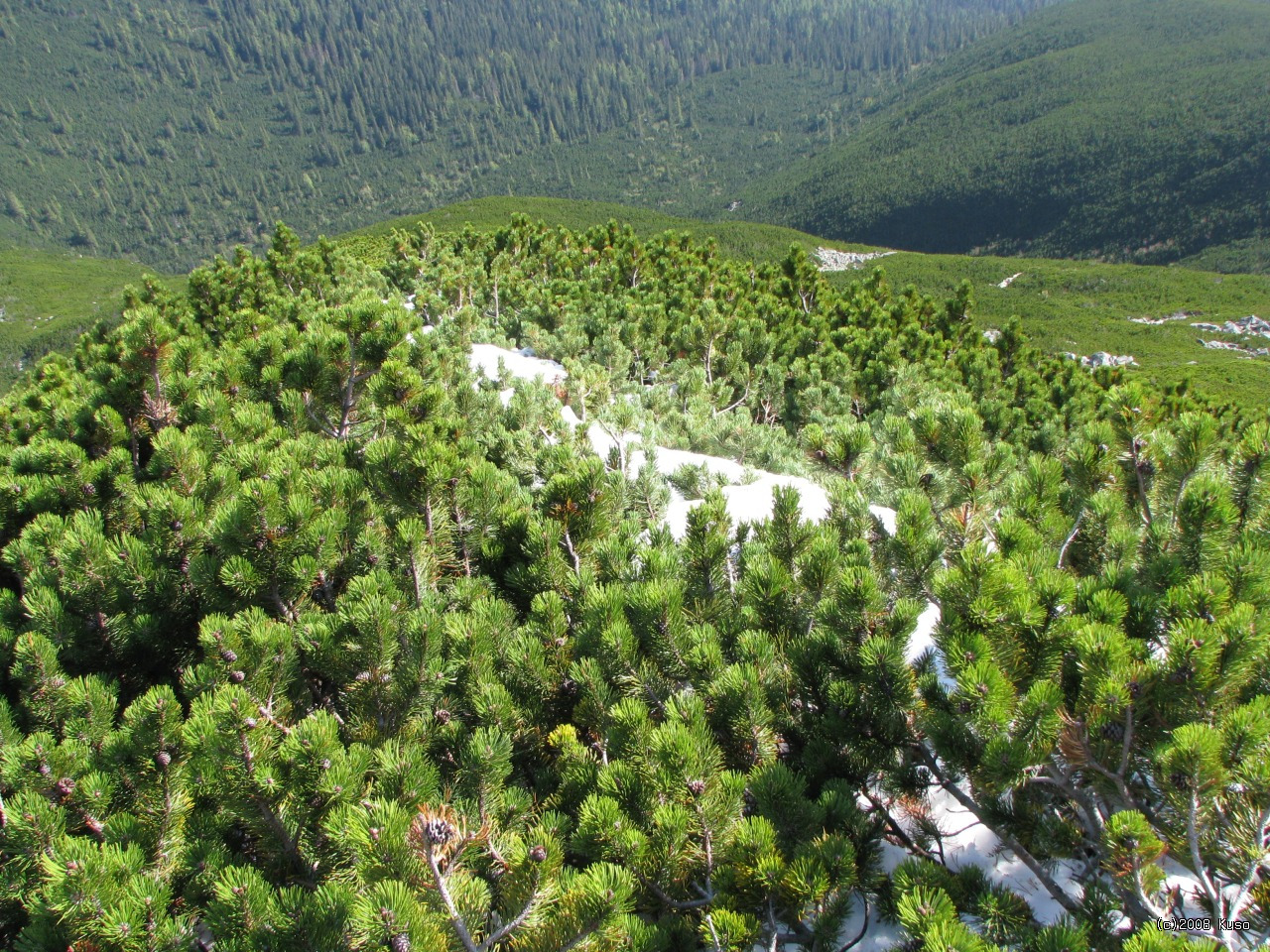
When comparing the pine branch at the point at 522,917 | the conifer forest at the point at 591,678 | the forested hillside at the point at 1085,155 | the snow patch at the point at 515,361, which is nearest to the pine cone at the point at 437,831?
the conifer forest at the point at 591,678

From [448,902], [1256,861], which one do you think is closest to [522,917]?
[448,902]

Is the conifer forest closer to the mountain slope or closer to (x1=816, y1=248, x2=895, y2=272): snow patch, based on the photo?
the mountain slope

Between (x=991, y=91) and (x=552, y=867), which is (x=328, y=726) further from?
(x=991, y=91)

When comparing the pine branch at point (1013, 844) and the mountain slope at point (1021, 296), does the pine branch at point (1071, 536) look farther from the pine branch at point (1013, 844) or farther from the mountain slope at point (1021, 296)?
the mountain slope at point (1021, 296)

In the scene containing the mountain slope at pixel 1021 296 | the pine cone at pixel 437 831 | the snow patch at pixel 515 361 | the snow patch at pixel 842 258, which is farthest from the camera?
the snow patch at pixel 842 258

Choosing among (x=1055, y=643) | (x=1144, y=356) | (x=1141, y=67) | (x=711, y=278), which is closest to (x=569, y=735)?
(x=1055, y=643)

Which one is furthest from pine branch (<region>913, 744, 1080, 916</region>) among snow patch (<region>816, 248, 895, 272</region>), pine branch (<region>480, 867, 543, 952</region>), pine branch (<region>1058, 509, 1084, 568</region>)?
snow patch (<region>816, 248, 895, 272</region>)

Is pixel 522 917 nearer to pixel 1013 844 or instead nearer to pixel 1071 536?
pixel 1013 844
